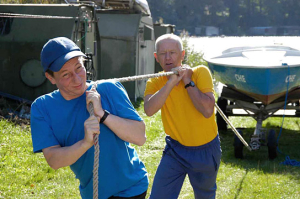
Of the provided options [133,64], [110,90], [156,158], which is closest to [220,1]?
[133,64]

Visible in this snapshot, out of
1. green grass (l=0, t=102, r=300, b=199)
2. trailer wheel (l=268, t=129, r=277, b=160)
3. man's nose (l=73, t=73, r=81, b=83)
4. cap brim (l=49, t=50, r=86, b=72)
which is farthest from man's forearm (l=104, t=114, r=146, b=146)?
trailer wheel (l=268, t=129, r=277, b=160)

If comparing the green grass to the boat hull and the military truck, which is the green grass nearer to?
the boat hull

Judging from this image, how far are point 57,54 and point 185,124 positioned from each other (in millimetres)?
1612

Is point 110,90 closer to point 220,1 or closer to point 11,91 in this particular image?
point 11,91

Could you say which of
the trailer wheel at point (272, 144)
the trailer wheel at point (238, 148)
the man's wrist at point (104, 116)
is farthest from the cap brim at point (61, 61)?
the trailer wheel at point (272, 144)

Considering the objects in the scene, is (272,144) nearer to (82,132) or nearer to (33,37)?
(82,132)

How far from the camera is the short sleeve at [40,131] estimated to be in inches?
107

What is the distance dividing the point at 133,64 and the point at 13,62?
4257 mm

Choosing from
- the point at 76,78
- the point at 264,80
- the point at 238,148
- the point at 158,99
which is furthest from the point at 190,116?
the point at 264,80

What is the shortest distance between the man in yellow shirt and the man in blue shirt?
1.05 metres

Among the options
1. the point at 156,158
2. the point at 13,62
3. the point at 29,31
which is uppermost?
the point at 29,31

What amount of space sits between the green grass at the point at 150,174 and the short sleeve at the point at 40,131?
3261mm

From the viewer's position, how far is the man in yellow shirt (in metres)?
3.86

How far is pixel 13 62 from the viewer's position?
1108cm
